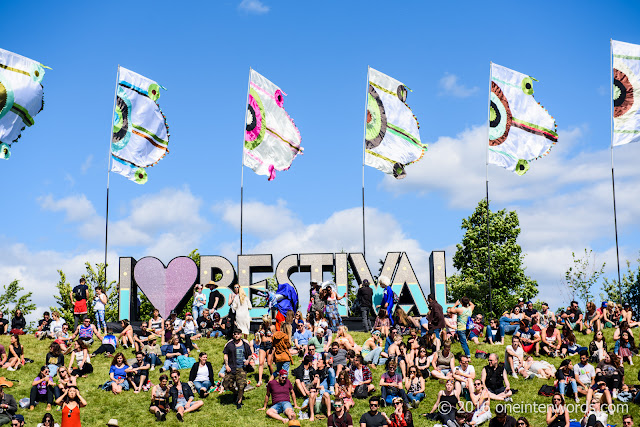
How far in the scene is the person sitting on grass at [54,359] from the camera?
23.0 m

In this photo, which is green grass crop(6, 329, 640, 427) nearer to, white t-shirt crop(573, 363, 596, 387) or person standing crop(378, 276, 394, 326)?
white t-shirt crop(573, 363, 596, 387)

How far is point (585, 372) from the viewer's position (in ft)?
73.1

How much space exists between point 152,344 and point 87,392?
251 centimetres

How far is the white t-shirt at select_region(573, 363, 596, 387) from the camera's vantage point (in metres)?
22.2

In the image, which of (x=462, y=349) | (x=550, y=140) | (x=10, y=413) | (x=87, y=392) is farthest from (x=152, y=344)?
(x=550, y=140)

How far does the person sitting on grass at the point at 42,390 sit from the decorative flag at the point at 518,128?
2098cm

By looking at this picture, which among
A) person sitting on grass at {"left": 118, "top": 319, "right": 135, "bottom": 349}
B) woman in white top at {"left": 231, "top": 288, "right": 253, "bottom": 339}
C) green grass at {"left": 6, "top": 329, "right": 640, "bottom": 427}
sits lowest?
green grass at {"left": 6, "top": 329, "right": 640, "bottom": 427}

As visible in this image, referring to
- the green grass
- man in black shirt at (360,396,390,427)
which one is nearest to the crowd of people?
man in black shirt at (360,396,390,427)

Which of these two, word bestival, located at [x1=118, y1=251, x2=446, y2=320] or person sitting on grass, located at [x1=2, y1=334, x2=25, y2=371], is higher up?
word bestival, located at [x1=118, y1=251, x2=446, y2=320]

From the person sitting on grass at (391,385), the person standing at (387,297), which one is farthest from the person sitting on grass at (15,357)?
the person standing at (387,297)

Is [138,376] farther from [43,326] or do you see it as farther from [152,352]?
[43,326]

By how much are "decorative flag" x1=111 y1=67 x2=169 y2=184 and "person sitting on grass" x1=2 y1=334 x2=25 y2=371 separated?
33.1ft

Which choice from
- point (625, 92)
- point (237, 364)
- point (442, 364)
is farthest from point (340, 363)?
point (625, 92)

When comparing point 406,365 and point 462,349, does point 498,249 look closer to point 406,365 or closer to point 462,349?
point 462,349
